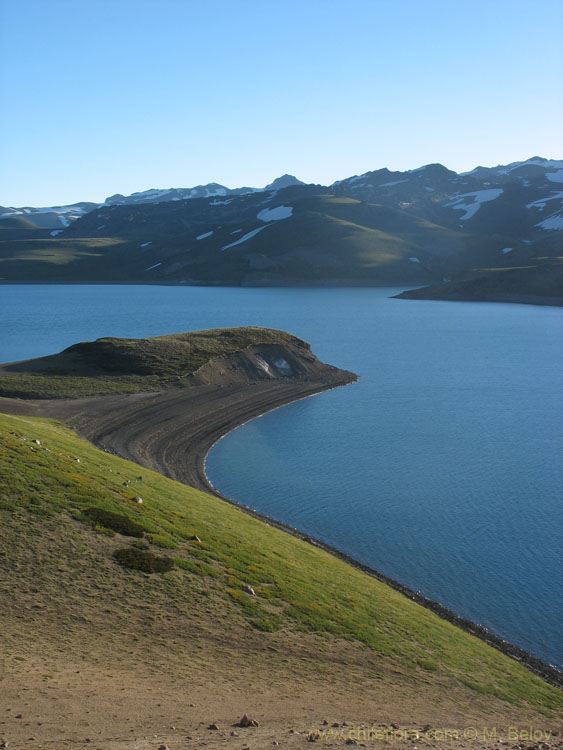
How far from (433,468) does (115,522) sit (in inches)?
1106

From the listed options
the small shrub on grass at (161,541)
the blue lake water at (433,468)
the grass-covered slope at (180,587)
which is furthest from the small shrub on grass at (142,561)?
the blue lake water at (433,468)

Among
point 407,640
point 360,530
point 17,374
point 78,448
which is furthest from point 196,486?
point 17,374

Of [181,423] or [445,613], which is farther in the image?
[181,423]

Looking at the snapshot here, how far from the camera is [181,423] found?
5409 cm

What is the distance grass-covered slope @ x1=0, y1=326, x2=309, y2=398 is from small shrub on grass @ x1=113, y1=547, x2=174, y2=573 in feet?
130

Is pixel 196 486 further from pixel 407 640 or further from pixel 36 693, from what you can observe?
pixel 36 693

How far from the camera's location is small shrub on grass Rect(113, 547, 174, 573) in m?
20.0

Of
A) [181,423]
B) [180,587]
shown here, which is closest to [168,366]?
[181,423]

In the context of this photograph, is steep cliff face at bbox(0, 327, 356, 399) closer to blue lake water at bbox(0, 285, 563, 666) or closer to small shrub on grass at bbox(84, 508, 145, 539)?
blue lake water at bbox(0, 285, 563, 666)

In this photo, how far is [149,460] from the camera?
43.1 metres

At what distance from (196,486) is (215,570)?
61.4ft

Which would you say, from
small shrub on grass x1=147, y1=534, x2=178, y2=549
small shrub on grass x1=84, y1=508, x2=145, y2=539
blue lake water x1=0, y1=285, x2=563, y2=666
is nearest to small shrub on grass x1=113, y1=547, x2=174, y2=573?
small shrub on grass x1=147, y1=534, x2=178, y2=549

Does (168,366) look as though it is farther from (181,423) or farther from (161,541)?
(161,541)

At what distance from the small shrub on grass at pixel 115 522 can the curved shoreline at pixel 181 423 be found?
454 inches
